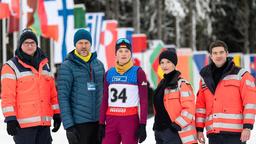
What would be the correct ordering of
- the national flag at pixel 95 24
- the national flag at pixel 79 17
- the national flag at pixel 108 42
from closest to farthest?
the national flag at pixel 79 17 → the national flag at pixel 108 42 → the national flag at pixel 95 24

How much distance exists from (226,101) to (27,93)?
2112mm

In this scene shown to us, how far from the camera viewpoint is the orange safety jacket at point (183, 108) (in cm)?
634

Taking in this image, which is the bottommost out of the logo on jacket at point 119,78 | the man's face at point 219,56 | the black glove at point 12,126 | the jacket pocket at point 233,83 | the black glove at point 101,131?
the black glove at point 101,131

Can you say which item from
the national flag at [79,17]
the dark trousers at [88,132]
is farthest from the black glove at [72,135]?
the national flag at [79,17]

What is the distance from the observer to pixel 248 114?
6.14 meters

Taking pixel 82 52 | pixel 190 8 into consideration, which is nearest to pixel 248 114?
pixel 82 52

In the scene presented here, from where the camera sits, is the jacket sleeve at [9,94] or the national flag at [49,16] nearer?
the jacket sleeve at [9,94]

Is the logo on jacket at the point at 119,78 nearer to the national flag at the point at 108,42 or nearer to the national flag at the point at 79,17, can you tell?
the national flag at the point at 79,17

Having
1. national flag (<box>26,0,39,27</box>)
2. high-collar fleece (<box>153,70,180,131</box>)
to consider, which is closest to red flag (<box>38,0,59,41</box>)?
national flag (<box>26,0,39,27</box>)

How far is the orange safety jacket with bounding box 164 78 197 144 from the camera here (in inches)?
249

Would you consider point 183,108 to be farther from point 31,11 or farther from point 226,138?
point 31,11

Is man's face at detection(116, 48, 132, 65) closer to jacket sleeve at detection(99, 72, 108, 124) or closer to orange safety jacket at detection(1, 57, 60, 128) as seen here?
jacket sleeve at detection(99, 72, 108, 124)

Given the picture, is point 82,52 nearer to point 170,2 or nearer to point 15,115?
point 15,115

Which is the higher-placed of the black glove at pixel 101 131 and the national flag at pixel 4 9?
the national flag at pixel 4 9
